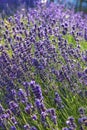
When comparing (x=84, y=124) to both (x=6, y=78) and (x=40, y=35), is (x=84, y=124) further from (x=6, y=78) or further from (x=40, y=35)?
(x=40, y=35)

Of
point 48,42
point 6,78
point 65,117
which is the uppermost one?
point 48,42

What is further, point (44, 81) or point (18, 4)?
point (18, 4)

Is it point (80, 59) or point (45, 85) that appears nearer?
point (45, 85)

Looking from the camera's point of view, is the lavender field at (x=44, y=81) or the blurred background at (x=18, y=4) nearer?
the lavender field at (x=44, y=81)

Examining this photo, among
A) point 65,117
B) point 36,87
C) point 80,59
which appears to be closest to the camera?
point 36,87

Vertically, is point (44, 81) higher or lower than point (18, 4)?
lower

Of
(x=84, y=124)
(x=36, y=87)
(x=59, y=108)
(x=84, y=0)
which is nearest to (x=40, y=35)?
(x=59, y=108)

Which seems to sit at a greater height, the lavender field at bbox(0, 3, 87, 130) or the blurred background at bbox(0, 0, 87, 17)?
the blurred background at bbox(0, 0, 87, 17)

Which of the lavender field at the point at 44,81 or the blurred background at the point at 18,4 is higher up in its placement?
the blurred background at the point at 18,4

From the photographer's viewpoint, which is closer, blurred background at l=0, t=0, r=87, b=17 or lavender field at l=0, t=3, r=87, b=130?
lavender field at l=0, t=3, r=87, b=130

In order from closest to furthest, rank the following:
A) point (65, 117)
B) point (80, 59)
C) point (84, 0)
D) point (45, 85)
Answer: point (65, 117) → point (45, 85) → point (80, 59) → point (84, 0)

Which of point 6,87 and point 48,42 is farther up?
point 48,42
